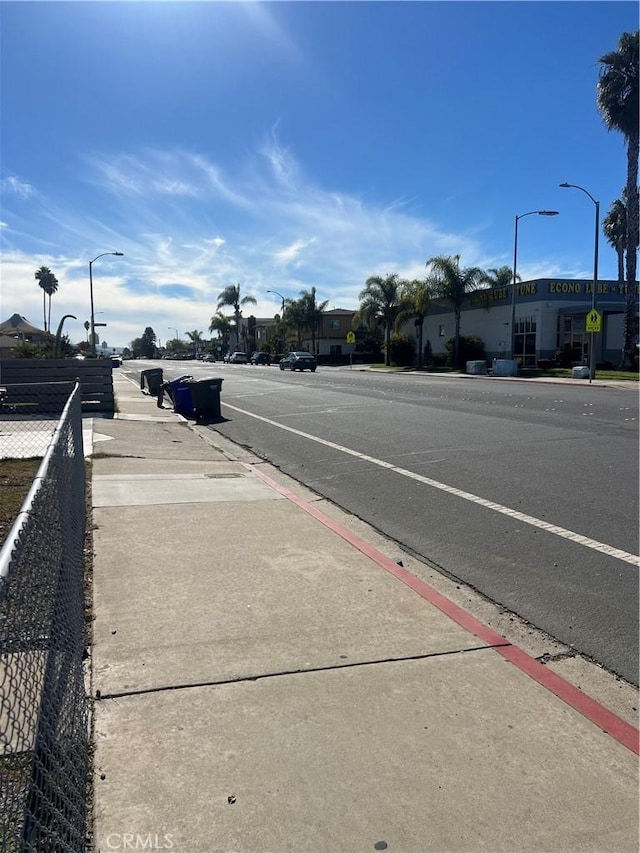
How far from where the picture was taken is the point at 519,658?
3852 millimetres

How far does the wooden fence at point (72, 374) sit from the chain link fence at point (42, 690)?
13631 millimetres

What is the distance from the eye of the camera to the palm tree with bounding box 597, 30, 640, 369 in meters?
34.9

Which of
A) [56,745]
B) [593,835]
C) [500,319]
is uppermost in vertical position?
[500,319]

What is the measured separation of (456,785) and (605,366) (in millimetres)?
42337

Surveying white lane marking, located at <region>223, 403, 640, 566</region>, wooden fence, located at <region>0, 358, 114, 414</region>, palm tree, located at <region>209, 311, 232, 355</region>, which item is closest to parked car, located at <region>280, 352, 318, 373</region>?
wooden fence, located at <region>0, 358, 114, 414</region>

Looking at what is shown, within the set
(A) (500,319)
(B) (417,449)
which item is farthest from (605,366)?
(B) (417,449)

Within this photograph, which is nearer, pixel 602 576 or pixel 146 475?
pixel 602 576

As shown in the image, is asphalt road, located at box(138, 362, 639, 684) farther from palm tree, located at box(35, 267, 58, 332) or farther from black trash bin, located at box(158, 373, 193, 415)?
palm tree, located at box(35, 267, 58, 332)

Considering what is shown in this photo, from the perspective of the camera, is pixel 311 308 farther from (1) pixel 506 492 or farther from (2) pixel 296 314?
(1) pixel 506 492

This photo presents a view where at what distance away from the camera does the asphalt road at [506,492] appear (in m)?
4.77

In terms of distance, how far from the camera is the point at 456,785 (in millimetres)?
2723

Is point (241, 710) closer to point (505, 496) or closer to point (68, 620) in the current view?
point (68, 620)

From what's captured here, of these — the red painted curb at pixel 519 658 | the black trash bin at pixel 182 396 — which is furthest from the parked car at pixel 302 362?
the red painted curb at pixel 519 658

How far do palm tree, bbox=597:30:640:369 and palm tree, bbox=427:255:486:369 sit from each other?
1322 cm
